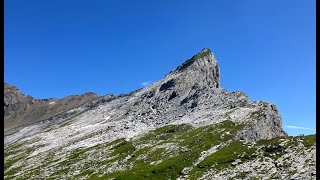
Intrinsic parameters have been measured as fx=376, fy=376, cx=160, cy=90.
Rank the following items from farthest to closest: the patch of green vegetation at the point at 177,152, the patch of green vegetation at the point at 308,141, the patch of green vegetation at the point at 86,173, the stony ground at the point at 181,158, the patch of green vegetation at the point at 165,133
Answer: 1. the patch of green vegetation at the point at 165,133
2. the patch of green vegetation at the point at 86,173
3. the patch of green vegetation at the point at 177,152
4. the patch of green vegetation at the point at 308,141
5. the stony ground at the point at 181,158

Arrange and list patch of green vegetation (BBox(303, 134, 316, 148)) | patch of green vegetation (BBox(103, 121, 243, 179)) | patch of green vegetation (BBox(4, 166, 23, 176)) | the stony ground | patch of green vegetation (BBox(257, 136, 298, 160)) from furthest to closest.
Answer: patch of green vegetation (BBox(4, 166, 23, 176)), patch of green vegetation (BBox(103, 121, 243, 179)), patch of green vegetation (BBox(303, 134, 316, 148)), patch of green vegetation (BBox(257, 136, 298, 160)), the stony ground

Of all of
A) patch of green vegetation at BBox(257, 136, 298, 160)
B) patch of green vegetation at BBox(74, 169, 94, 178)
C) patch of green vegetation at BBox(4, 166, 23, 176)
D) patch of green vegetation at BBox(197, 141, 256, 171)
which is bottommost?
patch of green vegetation at BBox(4, 166, 23, 176)

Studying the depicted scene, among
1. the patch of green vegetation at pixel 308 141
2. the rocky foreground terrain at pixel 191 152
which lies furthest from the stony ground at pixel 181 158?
the patch of green vegetation at pixel 308 141

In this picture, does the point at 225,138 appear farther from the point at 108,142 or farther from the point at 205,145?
the point at 108,142

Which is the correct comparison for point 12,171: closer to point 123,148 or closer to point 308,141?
point 123,148

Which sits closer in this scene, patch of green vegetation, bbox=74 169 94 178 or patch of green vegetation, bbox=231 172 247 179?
patch of green vegetation, bbox=231 172 247 179

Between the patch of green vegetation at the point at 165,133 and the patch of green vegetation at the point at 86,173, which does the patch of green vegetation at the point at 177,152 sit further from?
the patch of green vegetation at the point at 86,173

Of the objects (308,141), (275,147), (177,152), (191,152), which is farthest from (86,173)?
(308,141)

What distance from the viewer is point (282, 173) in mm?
85875

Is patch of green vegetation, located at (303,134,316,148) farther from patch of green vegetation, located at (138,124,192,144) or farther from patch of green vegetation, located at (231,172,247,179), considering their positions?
patch of green vegetation, located at (138,124,192,144)

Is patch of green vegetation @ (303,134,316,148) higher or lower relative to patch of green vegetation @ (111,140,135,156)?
higher

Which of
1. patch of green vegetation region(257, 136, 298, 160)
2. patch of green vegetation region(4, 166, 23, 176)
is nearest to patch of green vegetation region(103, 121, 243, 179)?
patch of green vegetation region(257, 136, 298, 160)
